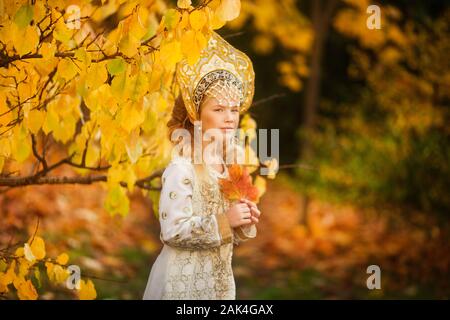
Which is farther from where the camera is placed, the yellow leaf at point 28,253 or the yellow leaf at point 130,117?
the yellow leaf at point 28,253

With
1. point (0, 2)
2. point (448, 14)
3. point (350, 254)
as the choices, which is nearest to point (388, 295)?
point (350, 254)

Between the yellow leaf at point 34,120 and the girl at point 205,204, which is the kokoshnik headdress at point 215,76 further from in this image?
the yellow leaf at point 34,120

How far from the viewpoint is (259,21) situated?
7141 millimetres

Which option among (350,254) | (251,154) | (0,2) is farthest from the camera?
(350,254)

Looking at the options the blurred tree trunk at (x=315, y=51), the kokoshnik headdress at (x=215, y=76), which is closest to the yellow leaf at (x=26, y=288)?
the kokoshnik headdress at (x=215, y=76)

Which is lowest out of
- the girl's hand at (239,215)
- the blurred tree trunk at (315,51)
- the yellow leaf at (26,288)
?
the yellow leaf at (26,288)

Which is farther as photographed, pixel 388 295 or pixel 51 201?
pixel 51 201

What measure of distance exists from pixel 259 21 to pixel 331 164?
6.37 feet

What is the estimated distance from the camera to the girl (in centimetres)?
231

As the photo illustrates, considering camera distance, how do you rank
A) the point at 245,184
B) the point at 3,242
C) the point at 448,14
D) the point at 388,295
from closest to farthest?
the point at 245,184, the point at 3,242, the point at 388,295, the point at 448,14

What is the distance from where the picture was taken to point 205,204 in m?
2.42

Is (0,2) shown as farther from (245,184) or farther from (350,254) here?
(350,254)

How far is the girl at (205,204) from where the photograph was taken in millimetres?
2314

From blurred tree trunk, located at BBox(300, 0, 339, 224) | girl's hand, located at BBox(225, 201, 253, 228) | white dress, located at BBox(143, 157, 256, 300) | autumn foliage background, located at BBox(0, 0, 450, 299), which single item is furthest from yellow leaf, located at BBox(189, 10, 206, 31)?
blurred tree trunk, located at BBox(300, 0, 339, 224)
